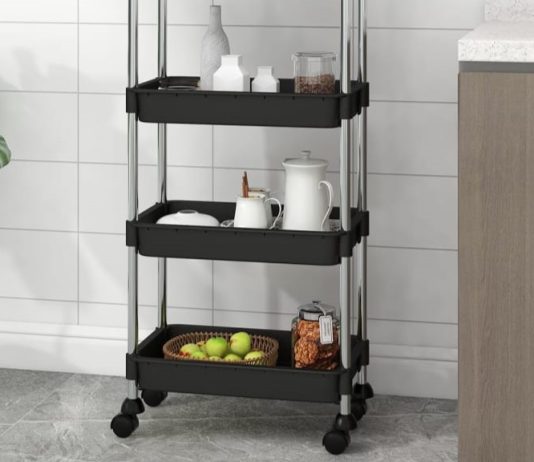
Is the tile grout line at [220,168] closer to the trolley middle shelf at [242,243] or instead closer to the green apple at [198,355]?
the trolley middle shelf at [242,243]

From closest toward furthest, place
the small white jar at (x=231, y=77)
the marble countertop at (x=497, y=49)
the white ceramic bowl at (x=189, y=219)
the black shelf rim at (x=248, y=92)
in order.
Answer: the marble countertop at (x=497, y=49)
the black shelf rim at (x=248, y=92)
the small white jar at (x=231, y=77)
the white ceramic bowl at (x=189, y=219)

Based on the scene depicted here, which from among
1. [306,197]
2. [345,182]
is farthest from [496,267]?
[306,197]

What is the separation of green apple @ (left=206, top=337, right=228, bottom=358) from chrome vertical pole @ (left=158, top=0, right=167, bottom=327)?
23 cm

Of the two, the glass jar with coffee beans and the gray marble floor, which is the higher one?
the glass jar with coffee beans

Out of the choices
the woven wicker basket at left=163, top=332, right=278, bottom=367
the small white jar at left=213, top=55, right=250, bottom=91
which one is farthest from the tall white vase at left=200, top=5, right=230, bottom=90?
the woven wicker basket at left=163, top=332, right=278, bottom=367

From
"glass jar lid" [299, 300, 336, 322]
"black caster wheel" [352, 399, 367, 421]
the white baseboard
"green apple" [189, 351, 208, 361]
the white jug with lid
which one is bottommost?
"black caster wheel" [352, 399, 367, 421]

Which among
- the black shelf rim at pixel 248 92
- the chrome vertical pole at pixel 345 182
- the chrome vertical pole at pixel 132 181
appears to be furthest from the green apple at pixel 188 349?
the black shelf rim at pixel 248 92

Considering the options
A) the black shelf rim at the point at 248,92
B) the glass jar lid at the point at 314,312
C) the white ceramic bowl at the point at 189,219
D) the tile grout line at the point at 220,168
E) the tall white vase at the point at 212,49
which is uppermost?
the tall white vase at the point at 212,49

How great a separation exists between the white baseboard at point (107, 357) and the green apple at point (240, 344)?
1.50 ft

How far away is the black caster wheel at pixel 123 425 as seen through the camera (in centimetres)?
300

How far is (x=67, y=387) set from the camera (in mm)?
3414

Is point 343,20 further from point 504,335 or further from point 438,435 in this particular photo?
point 438,435

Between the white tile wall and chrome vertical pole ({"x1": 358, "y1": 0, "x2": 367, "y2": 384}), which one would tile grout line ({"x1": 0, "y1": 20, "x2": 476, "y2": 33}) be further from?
chrome vertical pole ({"x1": 358, "y1": 0, "x2": 367, "y2": 384})

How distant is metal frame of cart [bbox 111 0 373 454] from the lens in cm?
278
